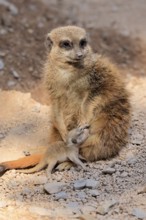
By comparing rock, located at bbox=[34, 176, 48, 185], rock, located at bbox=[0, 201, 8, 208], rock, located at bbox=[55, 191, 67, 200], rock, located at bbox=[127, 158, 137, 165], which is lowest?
rock, located at bbox=[0, 201, 8, 208]

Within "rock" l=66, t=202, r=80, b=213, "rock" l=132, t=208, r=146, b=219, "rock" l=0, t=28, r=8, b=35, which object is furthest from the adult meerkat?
"rock" l=0, t=28, r=8, b=35

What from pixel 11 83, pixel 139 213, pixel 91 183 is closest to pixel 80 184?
pixel 91 183

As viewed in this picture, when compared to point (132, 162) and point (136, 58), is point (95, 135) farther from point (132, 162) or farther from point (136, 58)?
point (136, 58)

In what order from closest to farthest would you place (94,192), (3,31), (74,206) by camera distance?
(74,206)
(94,192)
(3,31)

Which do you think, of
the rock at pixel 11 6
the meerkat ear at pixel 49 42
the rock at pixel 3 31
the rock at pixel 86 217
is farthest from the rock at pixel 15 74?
the rock at pixel 86 217

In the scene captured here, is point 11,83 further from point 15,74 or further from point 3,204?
point 3,204

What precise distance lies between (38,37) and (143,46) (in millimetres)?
786

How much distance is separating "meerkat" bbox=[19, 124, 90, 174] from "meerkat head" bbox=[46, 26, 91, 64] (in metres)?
0.34

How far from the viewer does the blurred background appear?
4.34 m

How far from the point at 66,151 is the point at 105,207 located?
53cm

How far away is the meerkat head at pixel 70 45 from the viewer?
3072mm

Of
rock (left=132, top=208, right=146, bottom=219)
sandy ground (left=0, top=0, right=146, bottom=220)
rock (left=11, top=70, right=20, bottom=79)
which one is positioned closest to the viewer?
rock (left=132, top=208, right=146, bottom=219)

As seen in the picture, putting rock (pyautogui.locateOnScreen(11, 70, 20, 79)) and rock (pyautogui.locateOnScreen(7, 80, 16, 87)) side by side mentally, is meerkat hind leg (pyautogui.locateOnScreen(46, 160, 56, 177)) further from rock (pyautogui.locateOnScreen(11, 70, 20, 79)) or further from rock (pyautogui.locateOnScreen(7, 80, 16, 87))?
rock (pyautogui.locateOnScreen(11, 70, 20, 79))

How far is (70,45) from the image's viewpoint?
3094 mm
